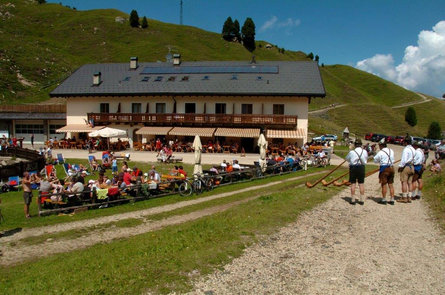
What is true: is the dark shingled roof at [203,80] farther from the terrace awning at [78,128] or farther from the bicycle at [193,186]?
the bicycle at [193,186]

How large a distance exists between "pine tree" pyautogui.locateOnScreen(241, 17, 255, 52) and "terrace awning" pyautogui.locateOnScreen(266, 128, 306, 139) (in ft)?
304

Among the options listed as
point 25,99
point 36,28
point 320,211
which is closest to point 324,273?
point 320,211

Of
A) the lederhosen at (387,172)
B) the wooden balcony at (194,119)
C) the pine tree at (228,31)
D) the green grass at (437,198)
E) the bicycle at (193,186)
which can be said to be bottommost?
the bicycle at (193,186)

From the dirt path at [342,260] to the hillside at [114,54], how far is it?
47.1 meters

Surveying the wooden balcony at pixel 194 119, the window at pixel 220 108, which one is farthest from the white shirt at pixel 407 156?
the window at pixel 220 108

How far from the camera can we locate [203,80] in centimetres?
3684

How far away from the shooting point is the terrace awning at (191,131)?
3269 cm

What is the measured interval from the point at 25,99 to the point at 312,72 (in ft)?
147

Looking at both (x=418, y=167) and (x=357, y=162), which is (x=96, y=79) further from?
(x=418, y=167)

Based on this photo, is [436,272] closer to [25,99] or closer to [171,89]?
[171,89]

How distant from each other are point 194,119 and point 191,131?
153 cm

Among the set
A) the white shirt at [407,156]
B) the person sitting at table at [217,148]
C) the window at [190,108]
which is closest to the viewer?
the white shirt at [407,156]

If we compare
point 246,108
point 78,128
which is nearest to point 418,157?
point 246,108

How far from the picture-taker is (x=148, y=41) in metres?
104
